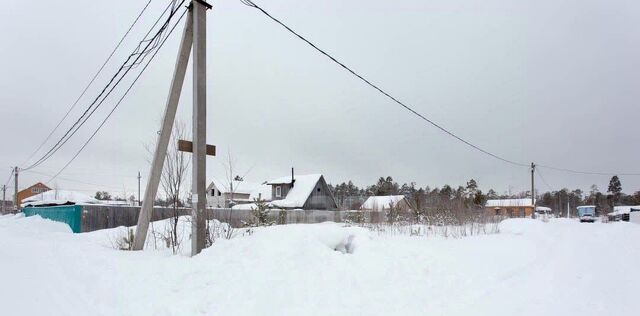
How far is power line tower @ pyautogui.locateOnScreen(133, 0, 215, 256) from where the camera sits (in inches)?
314

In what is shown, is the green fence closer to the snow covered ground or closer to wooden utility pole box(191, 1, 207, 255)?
the snow covered ground

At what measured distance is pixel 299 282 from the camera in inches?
232

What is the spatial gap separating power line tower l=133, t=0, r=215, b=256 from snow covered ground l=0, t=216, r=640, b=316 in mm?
931

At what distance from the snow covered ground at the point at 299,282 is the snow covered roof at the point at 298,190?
38.9m

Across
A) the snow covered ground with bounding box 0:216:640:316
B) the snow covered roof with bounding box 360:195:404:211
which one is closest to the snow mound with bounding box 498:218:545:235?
the snow covered roof with bounding box 360:195:404:211

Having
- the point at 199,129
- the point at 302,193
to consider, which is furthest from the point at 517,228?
the point at 302,193

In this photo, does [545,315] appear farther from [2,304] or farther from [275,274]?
[2,304]

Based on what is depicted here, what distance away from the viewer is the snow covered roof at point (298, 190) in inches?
1861

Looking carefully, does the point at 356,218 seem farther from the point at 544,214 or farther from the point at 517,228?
the point at 544,214

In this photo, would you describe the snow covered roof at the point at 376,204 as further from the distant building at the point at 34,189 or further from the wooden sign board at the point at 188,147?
the distant building at the point at 34,189

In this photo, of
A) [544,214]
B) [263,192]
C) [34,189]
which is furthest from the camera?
[34,189]

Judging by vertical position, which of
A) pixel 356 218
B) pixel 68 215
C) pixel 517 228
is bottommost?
pixel 356 218

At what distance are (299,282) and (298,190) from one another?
142ft

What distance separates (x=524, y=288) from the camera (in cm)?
664
